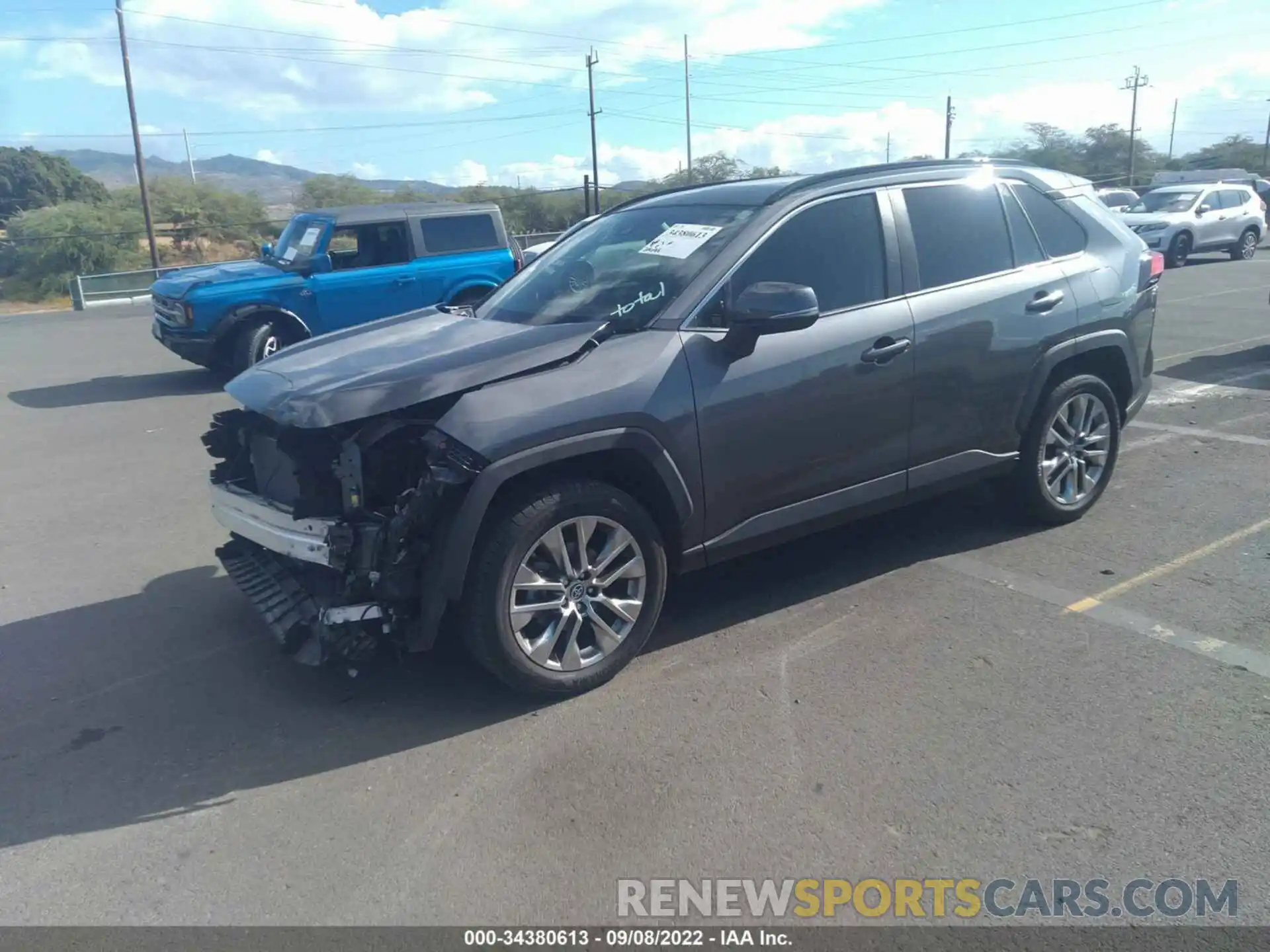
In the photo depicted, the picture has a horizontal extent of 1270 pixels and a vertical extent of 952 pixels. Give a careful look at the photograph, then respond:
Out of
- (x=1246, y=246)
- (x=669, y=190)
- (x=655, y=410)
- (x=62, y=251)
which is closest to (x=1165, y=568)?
(x=655, y=410)

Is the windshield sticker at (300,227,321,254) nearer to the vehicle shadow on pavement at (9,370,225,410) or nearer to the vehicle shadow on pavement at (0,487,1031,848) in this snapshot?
the vehicle shadow on pavement at (9,370,225,410)

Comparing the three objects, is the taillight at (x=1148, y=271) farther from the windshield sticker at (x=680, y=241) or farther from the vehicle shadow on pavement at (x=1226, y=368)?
the vehicle shadow on pavement at (x=1226, y=368)

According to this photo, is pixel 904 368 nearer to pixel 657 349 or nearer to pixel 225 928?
pixel 657 349

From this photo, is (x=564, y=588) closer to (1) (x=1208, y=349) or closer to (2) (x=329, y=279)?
(2) (x=329, y=279)

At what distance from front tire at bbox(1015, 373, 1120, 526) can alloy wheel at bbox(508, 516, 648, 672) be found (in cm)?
246

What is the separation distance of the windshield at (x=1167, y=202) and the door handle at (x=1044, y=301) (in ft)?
71.2

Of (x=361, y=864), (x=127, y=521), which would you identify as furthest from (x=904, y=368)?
(x=127, y=521)

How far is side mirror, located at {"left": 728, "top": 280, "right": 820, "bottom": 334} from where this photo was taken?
4.04 metres

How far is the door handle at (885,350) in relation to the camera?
4555mm

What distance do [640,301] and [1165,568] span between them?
296cm

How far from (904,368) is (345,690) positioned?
2.83 metres

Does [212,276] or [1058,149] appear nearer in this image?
[212,276]

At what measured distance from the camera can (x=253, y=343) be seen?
11.1m

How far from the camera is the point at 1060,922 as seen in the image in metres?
2.75
